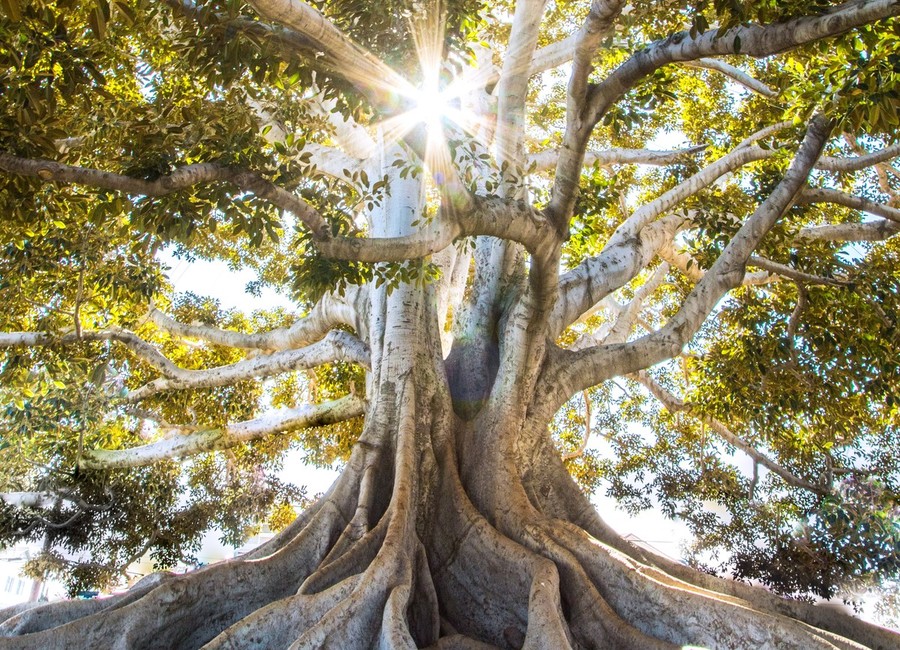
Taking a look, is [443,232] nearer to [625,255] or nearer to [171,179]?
[171,179]

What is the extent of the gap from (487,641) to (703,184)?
4.59m

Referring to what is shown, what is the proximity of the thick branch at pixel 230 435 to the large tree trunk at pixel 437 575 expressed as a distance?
1514mm

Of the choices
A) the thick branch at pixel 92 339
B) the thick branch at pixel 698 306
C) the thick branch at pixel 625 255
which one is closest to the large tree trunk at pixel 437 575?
the thick branch at pixel 698 306

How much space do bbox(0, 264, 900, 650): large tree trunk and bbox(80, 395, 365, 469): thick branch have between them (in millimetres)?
1514

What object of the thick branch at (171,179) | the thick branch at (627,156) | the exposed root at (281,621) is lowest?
the exposed root at (281,621)

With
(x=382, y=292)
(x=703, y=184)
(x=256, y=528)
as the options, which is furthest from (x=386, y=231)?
(x=256, y=528)

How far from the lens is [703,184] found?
6301 millimetres

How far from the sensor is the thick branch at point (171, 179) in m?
3.43

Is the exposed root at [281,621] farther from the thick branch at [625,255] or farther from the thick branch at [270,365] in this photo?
the thick branch at [625,255]

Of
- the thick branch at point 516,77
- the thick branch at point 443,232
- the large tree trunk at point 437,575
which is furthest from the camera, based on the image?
the thick branch at point 516,77

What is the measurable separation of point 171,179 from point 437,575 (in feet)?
9.69

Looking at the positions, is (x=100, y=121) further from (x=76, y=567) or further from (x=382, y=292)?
(x=76, y=567)

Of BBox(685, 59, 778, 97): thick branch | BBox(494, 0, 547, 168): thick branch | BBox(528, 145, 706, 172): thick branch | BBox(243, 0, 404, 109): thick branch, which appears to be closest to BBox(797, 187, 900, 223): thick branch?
BBox(685, 59, 778, 97): thick branch

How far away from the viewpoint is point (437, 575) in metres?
4.39
